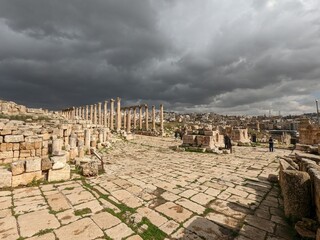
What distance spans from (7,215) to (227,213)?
15.7 ft

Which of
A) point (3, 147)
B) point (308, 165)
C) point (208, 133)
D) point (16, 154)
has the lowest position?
point (16, 154)

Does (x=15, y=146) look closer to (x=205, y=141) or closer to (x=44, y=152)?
(x=44, y=152)

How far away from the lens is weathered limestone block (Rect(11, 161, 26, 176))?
219 inches

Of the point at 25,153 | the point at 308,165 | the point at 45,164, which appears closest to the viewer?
the point at 308,165

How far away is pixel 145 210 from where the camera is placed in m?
4.18

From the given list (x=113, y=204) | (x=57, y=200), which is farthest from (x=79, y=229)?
(x=57, y=200)

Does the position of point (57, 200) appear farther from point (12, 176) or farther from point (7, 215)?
point (12, 176)

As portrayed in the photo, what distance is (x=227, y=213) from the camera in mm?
4121

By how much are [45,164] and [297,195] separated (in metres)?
7.12

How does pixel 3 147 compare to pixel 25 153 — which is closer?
pixel 3 147

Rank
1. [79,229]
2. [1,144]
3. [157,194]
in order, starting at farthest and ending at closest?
[1,144] < [157,194] < [79,229]

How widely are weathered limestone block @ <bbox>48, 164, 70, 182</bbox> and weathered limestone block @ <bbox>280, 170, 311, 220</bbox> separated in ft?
21.3

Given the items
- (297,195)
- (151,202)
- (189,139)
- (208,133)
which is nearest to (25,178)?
(151,202)

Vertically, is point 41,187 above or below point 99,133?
below
